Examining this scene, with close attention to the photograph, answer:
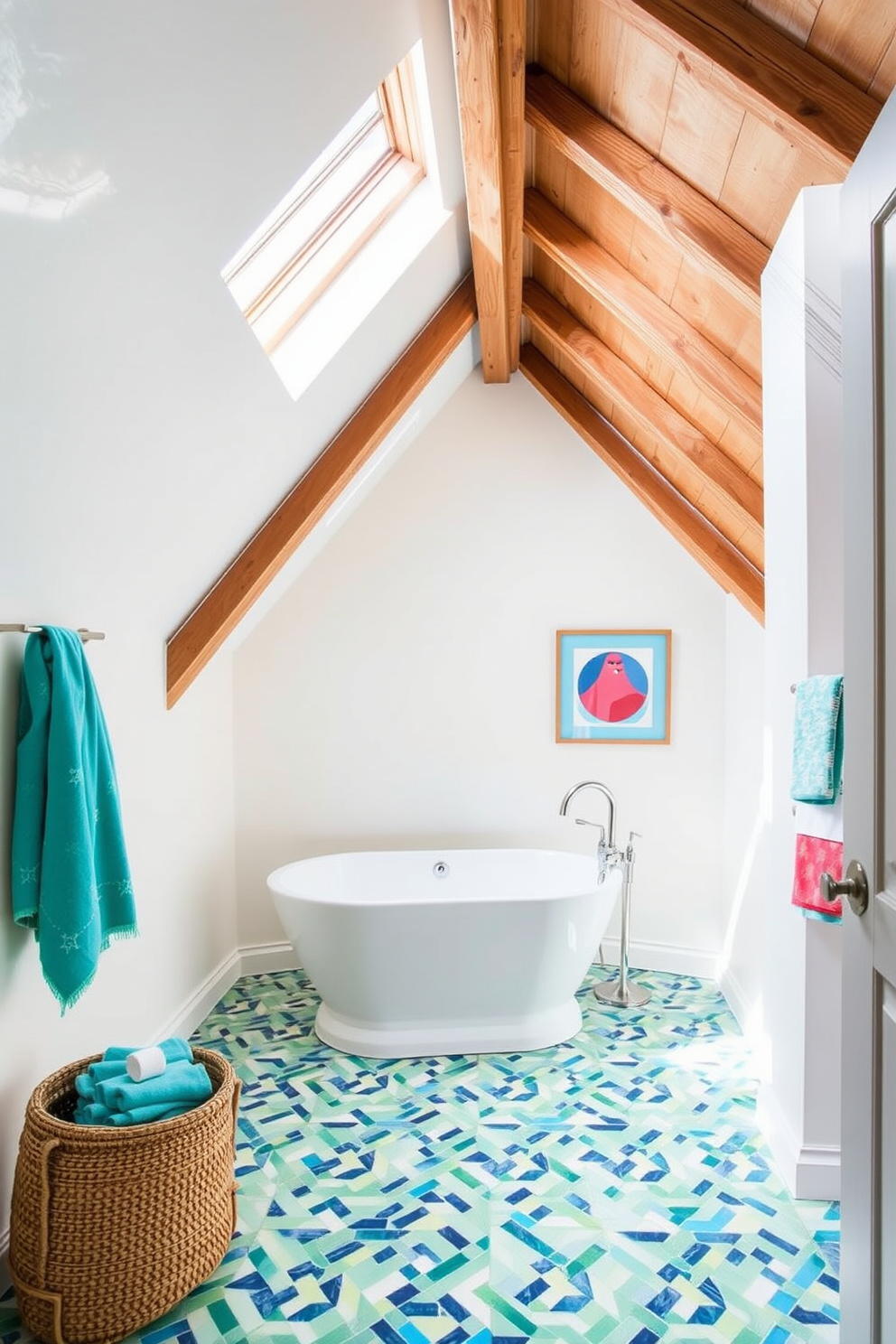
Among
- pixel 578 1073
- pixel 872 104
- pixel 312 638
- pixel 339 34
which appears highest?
pixel 339 34

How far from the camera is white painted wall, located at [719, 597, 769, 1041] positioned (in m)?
3.41

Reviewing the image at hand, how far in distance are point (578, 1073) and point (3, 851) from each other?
203 cm

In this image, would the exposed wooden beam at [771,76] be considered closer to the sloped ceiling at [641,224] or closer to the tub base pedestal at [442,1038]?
the sloped ceiling at [641,224]

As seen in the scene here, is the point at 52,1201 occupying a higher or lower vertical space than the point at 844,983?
lower

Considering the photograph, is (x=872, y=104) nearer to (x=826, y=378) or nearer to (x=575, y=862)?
(x=826, y=378)

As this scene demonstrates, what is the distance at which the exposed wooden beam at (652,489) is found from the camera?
3.52 metres

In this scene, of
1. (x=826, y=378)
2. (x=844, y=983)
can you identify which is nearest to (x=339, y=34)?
(x=826, y=378)

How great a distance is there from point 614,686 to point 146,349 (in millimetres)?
2685

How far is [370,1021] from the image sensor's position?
3291 millimetres

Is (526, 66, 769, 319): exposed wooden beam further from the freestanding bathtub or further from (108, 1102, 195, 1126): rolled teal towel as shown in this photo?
(108, 1102, 195, 1126): rolled teal towel

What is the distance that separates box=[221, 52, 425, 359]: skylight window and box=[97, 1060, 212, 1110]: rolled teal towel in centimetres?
201

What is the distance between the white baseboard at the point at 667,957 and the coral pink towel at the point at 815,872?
204cm

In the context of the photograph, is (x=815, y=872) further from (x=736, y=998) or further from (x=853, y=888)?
(x=736, y=998)

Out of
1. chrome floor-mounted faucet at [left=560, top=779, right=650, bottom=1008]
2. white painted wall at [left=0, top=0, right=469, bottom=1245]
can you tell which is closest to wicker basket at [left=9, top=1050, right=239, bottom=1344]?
white painted wall at [left=0, top=0, right=469, bottom=1245]
